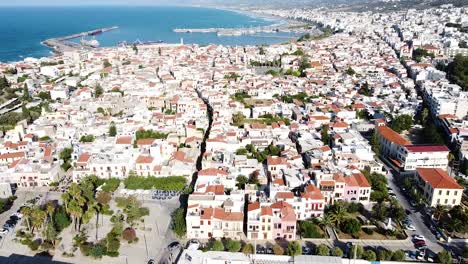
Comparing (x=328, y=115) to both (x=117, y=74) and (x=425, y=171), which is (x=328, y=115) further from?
(x=117, y=74)

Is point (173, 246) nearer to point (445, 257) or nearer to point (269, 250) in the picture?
point (269, 250)

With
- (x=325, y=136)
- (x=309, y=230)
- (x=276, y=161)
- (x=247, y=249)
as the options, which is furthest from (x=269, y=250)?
(x=325, y=136)

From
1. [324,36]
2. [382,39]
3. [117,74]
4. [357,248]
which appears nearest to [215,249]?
[357,248]

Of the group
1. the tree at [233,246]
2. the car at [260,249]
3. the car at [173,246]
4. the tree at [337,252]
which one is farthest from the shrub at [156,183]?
the tree at [337,252]

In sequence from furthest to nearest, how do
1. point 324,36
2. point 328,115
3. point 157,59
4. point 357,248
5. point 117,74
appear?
point 324,36 < point 157,59 < point 117,74 < point 328,115 < point 357,248

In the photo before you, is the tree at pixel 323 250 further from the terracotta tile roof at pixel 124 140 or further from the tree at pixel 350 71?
the tree at pixel 350 71

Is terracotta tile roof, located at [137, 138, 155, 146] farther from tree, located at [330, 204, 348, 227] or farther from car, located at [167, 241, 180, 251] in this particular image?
tree, located at [330, 204, 348, 227]
